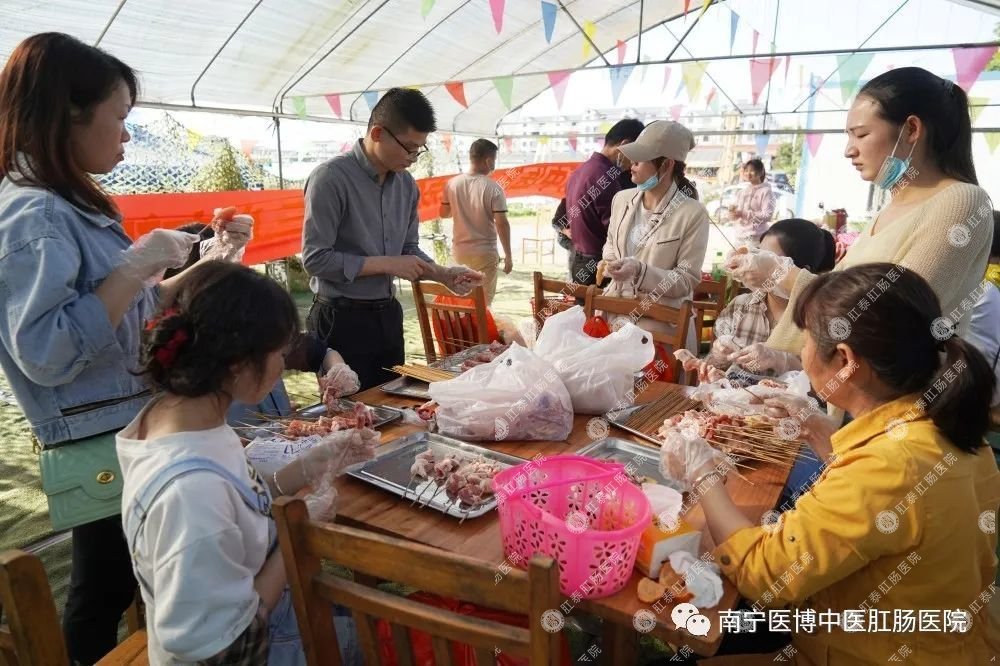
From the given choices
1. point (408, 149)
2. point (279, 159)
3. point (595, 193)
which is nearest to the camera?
point (408, 149)

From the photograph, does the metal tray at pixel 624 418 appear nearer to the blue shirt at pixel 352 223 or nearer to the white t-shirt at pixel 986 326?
the blue shirt at pixel 352 223

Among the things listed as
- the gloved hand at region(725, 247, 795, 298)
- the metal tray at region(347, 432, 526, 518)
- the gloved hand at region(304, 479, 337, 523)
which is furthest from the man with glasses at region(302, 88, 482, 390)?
the gloved hand at region(304, 479, 337, 523)

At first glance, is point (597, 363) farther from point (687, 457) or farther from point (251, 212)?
point (251, 212)

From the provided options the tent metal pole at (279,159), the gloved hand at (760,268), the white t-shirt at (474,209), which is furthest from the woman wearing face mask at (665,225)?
the tent metal pole at (279,159)

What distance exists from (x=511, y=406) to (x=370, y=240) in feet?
4.86

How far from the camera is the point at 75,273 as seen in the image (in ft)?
4.92

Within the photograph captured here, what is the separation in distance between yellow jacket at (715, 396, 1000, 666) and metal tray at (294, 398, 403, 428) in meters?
1.23

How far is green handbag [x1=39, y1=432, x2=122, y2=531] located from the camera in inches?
60.4

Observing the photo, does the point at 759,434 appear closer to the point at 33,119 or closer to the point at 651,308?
the point at 651,308

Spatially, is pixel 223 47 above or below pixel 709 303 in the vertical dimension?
above

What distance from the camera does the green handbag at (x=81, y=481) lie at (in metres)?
1.53

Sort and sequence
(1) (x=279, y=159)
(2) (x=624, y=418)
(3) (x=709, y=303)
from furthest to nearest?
(1) (x=279, y=159)
(3) (x=709, y=303)
(2) (x=624, y=418)

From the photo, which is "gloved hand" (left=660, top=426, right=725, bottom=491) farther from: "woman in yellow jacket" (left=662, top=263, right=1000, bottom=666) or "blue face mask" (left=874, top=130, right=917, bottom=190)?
"blue face mask" (left=874, top=130, right=917, bottom=190)

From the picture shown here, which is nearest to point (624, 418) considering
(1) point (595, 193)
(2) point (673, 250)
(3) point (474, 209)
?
(2) point (673, 250)
